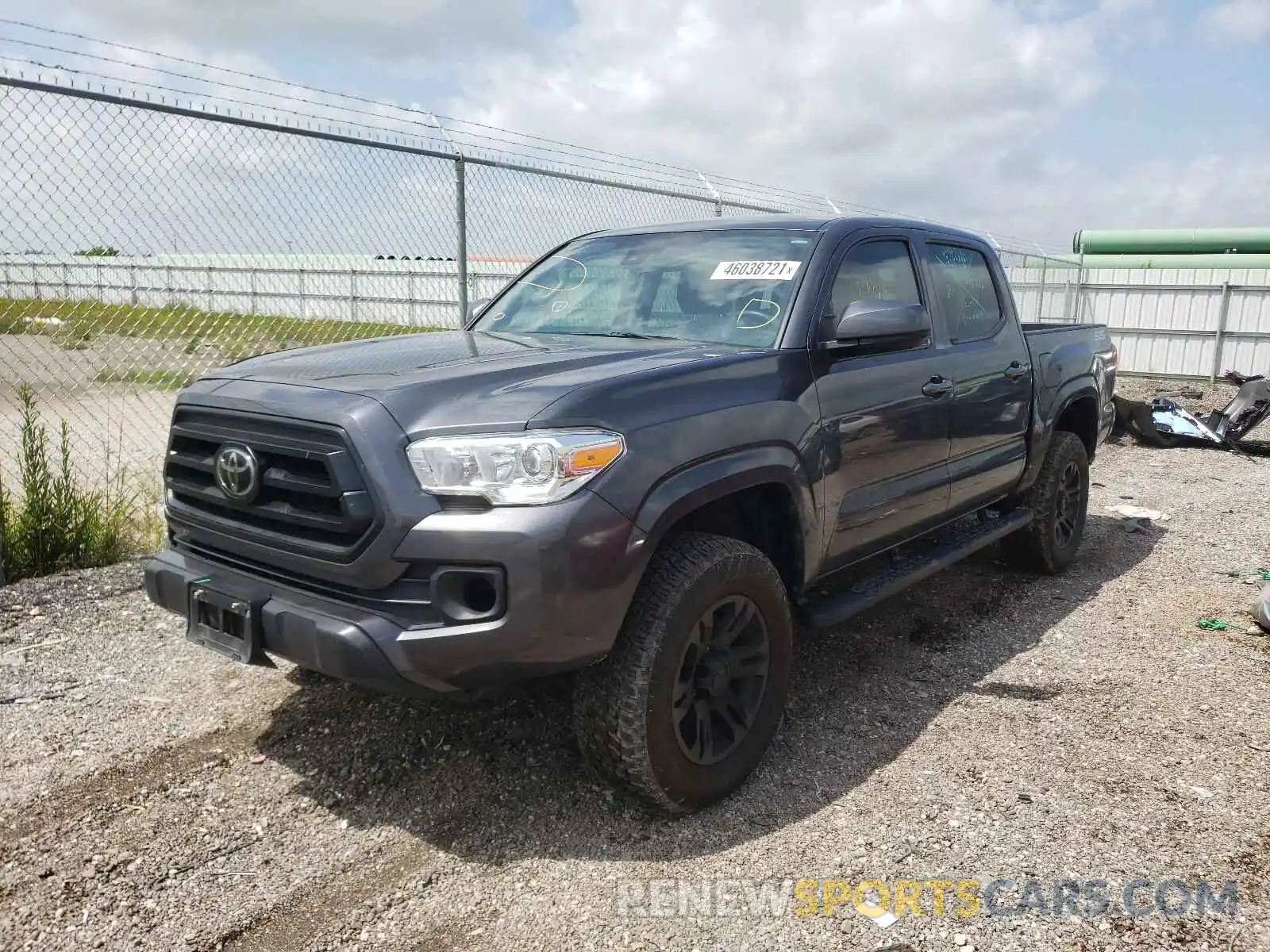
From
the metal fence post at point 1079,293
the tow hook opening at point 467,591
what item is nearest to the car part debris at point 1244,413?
the metal fence post at point 1079,293

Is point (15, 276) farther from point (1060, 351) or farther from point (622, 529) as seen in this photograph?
point (1060, 351)

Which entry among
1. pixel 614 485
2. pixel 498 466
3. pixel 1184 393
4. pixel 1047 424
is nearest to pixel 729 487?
pixel 614 485

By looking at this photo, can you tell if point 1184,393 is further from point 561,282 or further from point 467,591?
point 467,591

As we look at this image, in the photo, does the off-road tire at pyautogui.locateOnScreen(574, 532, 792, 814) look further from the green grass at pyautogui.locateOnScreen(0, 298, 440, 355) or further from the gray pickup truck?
the green grass at pyautogui.locateOnScreen(0, 298, 440, 355)

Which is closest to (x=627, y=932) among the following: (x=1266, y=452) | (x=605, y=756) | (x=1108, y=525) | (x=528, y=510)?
(x=605, y=756)

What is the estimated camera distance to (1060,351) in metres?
5.33

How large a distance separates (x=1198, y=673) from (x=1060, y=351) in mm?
1963

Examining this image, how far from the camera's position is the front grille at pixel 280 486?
2473mm

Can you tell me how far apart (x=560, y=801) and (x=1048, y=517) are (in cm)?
359

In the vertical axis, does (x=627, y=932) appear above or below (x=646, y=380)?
below

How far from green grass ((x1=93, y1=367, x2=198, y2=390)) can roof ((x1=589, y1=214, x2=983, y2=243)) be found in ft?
10.5

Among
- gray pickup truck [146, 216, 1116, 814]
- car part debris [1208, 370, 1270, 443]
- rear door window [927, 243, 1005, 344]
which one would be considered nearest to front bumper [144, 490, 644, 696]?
gray pickup truck [146, 216, 1116, 814]

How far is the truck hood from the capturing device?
251 centimetres

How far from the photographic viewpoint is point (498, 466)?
2428 mm
